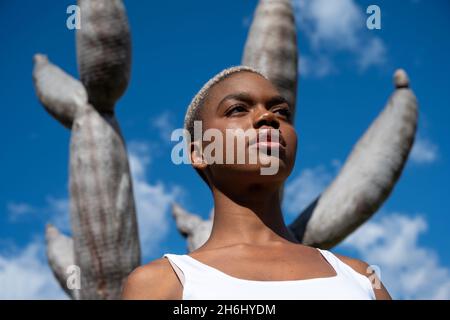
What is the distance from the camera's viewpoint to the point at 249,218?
2.09 metres

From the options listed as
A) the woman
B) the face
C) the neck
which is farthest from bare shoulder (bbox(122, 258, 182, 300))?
the face

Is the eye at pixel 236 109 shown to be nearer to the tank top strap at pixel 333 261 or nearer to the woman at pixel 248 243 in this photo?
the woman at pixel 248 243

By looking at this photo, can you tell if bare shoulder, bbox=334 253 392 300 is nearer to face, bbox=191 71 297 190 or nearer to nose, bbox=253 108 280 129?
face, bbox=191 71 297 190

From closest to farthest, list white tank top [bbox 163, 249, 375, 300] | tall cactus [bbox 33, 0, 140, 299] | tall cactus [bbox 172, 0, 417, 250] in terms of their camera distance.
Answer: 1. white tank top [bbox 163, 249, 375, 300]
2. tall cactus [bbox 33, 0, 140, 299]
3. tall cactus [bbox 172, 0, 417, 250]

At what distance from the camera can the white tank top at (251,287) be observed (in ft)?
5.80

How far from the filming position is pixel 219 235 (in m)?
2.12

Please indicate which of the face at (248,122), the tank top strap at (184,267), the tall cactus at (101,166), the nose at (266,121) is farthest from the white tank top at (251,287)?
the tall cactus at (101,166)

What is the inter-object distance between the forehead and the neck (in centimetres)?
29

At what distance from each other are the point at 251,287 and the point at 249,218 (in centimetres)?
35

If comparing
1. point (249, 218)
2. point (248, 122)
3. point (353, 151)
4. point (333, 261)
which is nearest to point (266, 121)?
point (248, 122)

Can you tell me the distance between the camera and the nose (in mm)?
2076

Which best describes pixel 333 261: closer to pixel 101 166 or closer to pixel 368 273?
pixel 368 273

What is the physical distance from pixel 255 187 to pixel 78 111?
12.4 ft
